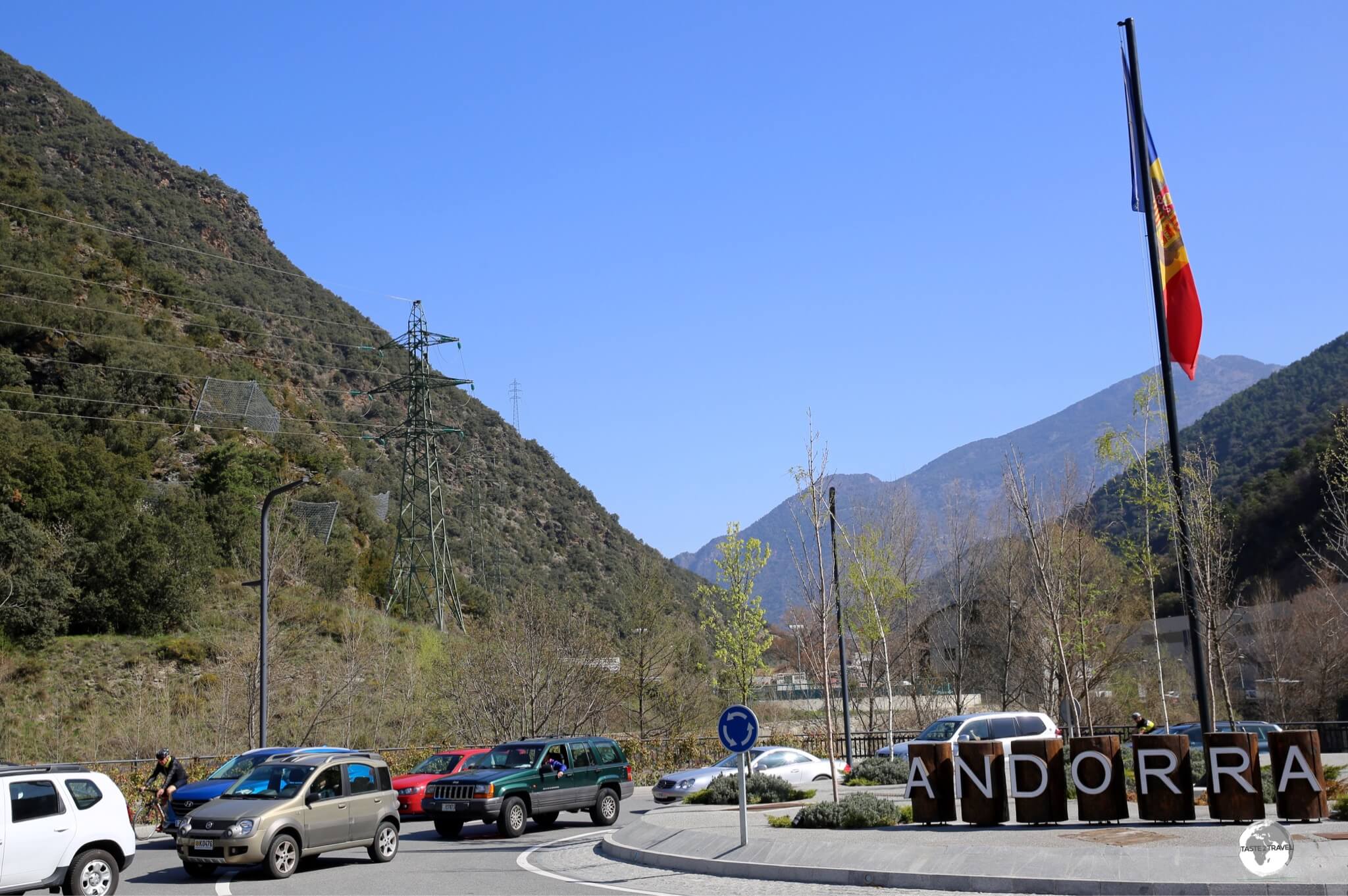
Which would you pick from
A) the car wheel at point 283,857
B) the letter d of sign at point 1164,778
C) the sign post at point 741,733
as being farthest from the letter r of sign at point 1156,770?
the car wheel at point 283,857

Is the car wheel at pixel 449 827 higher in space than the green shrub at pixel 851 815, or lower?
lower

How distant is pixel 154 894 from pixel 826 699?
1118 centimetres

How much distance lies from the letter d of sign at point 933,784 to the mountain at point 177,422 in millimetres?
34105

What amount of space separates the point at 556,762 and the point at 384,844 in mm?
5188

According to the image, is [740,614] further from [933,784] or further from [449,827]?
[933,784]

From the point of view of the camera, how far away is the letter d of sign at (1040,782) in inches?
640

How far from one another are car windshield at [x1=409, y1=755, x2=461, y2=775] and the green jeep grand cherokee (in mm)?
2074

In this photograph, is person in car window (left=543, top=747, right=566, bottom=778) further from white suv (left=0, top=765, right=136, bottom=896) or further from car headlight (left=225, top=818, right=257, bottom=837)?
white suv (left=0, top=765, right=136, bottom=896)

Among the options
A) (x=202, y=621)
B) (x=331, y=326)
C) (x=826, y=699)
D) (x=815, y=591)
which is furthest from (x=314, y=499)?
(x=826, y=699)

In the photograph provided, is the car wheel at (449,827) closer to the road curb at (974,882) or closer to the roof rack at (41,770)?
the road curb at (974,882)

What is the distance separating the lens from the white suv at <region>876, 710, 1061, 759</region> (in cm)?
2614

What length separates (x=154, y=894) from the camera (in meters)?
14.5

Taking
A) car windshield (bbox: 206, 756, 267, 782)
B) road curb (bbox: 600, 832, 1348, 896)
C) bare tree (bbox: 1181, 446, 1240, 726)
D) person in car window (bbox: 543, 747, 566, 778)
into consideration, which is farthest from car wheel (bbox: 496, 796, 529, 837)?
bare tree (bbox: 1181, 446, 1240, 726)

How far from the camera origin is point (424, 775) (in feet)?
Answer: 85.8
